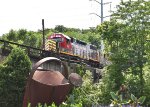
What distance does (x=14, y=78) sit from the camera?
18734 mm

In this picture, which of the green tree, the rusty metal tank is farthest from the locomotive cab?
the rusty metal tank

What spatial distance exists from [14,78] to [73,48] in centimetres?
2407

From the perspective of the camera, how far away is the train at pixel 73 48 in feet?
130

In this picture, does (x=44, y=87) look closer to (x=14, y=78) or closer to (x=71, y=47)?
(x=14, y=78)

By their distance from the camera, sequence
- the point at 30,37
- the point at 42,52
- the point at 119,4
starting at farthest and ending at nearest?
the point at 30,37
the point at 42,52
the point at 119,4

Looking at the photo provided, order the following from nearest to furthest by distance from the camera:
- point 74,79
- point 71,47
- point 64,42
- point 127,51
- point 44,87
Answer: point 44,87 < point 74,79 < point 127,51 < point 64,42 < point 71,47

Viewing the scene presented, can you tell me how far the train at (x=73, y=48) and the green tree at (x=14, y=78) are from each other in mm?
19441

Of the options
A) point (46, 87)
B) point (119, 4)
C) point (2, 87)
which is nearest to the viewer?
point (46, 87)

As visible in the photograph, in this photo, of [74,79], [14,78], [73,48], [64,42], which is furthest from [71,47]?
[74,79]

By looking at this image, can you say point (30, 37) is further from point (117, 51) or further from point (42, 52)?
point (117, 51)

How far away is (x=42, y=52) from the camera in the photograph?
26.6 meters

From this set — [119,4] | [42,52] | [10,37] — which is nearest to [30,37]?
[10,37]

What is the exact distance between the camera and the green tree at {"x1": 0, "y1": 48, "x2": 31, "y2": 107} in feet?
60.1

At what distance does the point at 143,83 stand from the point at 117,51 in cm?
211
